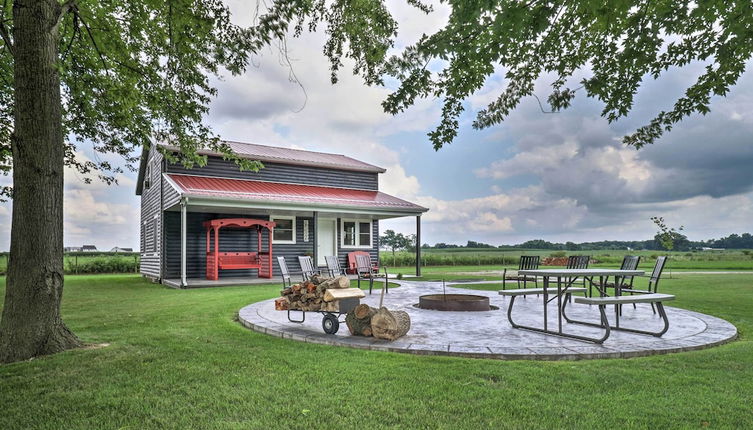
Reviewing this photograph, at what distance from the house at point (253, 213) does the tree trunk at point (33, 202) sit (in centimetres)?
783

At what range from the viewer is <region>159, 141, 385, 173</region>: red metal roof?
685 inches

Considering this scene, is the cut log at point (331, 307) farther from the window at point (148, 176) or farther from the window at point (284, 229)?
the window at point (148, 176)

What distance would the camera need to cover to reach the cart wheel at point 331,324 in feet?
17.9

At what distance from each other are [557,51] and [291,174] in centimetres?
1399

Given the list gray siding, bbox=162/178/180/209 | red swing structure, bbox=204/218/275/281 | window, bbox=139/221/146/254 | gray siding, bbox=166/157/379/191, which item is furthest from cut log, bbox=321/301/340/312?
window, bbox=139/221/146/254

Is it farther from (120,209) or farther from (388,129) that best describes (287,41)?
(120,209)

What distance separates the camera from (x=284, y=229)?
17.2 meters

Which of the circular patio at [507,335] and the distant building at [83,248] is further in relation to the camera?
the distant building at [83,248]

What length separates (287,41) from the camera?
5652mm

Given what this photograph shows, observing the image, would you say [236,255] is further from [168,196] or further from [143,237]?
[143,237]


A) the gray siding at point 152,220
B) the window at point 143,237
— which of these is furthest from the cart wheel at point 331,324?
the window at point 143,237

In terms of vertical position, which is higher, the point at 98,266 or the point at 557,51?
the point at 557,51

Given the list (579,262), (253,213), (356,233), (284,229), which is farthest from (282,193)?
(579,262)

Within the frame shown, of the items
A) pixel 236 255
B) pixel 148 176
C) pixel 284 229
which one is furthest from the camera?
pixel 148 176
